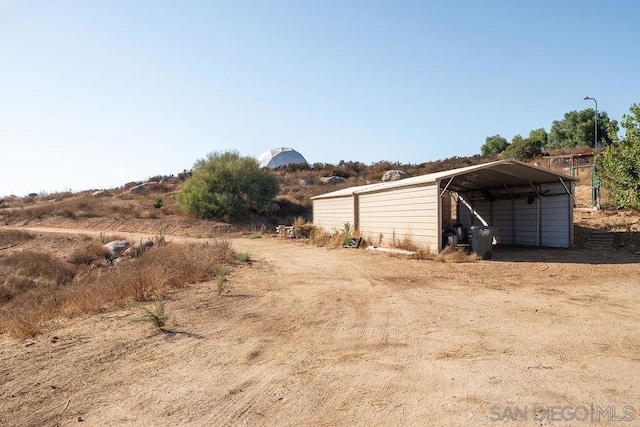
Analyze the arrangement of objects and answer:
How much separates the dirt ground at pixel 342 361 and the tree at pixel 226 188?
64.9 ft

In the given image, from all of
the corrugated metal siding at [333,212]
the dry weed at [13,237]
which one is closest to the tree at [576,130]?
the corrugated metal siding at [333,212]

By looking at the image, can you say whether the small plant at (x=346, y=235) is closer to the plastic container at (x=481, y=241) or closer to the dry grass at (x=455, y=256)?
the dry grass at (x=455, y=256)

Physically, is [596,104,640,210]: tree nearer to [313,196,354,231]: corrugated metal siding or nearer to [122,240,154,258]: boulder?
[313,196,354,231]: corrugated metal siding

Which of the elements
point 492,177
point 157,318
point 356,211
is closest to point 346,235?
point 356,211

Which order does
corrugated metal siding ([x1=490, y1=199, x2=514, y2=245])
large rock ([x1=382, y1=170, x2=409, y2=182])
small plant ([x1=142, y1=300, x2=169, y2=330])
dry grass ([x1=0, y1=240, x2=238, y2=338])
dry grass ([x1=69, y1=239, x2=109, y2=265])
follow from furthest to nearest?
large rock ([x1=382, y1=170, x2=409, y2=182]), corrugated metal siding ([x1=490, y1=199, x2=514, y2=245]), dry grass ([x1=69, y1=239, x2=109, y2=265]), dry grass ([x1=0, y1=240, x2=238, y2=338]), small plant ([x1=142, y1=300, x2=169, y2=330])

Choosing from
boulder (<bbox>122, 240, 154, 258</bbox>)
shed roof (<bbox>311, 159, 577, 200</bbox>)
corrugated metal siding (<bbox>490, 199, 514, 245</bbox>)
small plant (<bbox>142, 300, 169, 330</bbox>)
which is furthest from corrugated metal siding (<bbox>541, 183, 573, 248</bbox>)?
boulder (<bbox>122, 240, 154, 258</bbox>)

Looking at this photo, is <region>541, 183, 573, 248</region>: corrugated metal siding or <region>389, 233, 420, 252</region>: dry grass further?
<region>541, 183, 573, 248</region>: corrugated metal siding

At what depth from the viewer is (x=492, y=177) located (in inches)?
733

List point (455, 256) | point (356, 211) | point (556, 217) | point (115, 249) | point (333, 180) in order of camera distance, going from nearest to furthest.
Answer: point (455, 256)
point (556, 217)
point (115, 249)
point (356, 211)
point (333, 180)

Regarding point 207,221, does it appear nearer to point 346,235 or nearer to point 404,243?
point 346,235

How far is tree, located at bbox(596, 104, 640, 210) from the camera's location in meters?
14.6

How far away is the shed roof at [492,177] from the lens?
1538 cm

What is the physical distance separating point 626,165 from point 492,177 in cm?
484

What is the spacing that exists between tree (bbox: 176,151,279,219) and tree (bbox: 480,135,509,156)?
4873 centimetres
